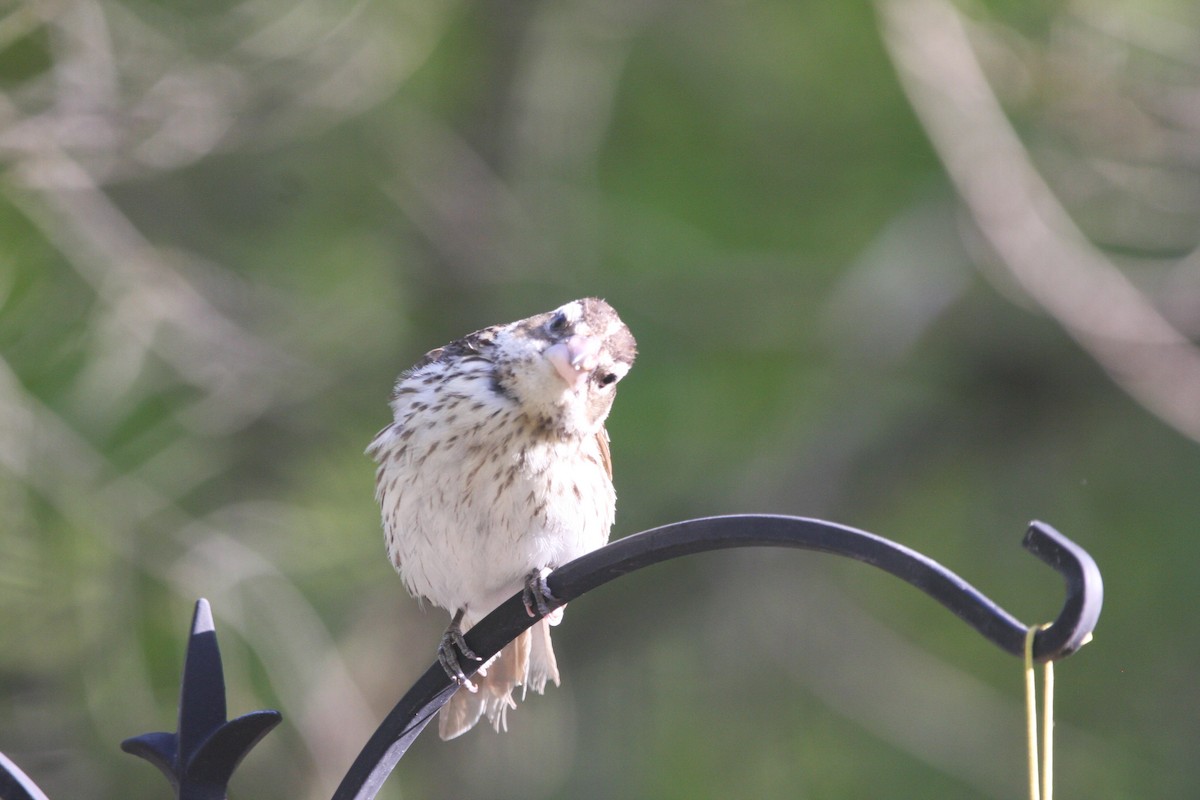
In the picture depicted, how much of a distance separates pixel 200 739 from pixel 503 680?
1.57 metres

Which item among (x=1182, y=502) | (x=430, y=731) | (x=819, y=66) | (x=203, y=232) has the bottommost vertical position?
(x=430, y=731)

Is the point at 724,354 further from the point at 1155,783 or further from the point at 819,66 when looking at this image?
the point at 1155,783

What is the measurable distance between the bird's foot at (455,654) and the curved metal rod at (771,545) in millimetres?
29

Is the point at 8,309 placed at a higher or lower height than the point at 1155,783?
higher

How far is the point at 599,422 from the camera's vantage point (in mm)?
3615

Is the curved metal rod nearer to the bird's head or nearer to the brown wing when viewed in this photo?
the bird's head

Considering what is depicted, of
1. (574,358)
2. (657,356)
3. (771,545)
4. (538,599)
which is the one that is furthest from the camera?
(657,356)

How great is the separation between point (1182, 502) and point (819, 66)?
2696 millimetres

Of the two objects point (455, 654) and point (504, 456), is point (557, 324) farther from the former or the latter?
point (455, 654)

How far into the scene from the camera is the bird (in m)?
3.39

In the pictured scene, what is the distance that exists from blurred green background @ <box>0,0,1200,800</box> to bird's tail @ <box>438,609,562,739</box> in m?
2.41

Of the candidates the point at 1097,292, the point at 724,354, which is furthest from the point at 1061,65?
the point at 724,354

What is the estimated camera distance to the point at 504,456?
3.39m

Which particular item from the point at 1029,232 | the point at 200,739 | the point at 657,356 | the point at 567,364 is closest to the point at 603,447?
the point at 567,364
